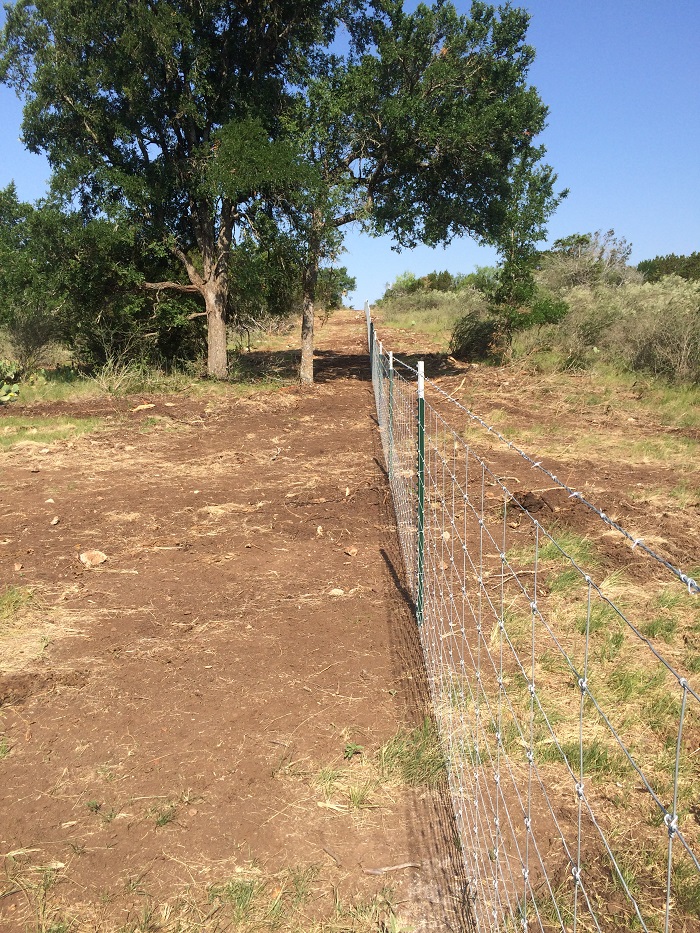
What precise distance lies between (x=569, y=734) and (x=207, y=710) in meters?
1.91

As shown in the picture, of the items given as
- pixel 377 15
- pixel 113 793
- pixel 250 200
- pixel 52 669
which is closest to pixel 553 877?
pixel 113 793

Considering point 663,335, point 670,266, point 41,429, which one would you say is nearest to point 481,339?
point 663,335

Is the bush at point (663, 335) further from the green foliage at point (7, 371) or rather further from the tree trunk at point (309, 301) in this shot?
the green foliage at point (7, 371)

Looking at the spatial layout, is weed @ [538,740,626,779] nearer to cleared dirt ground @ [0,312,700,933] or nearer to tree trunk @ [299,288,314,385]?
cleared dirt ground @ [0,312,700,933]

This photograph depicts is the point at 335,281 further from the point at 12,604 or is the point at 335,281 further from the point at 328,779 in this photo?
the point at 328,779

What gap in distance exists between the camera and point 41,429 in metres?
11.5

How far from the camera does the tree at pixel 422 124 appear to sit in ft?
43.4

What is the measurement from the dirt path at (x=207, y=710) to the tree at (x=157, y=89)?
Result: 8082 mm

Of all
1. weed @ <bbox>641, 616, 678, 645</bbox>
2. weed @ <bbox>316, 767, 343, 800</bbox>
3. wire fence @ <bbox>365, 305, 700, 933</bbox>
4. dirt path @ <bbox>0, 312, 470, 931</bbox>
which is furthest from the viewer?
weed @ <bbox>641, 616, 678, 645</bbox>

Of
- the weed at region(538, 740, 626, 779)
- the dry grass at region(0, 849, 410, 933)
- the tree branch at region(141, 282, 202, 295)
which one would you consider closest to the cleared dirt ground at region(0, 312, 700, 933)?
the dry grass at region(0, 849, 410, 933)

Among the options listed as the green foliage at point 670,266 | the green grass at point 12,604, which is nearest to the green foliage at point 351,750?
the green grass at point 12,604

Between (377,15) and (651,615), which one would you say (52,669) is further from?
(377,15)

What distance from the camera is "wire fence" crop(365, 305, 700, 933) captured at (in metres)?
2.57

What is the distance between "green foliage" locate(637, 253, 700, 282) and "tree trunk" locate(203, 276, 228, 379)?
2260cm
